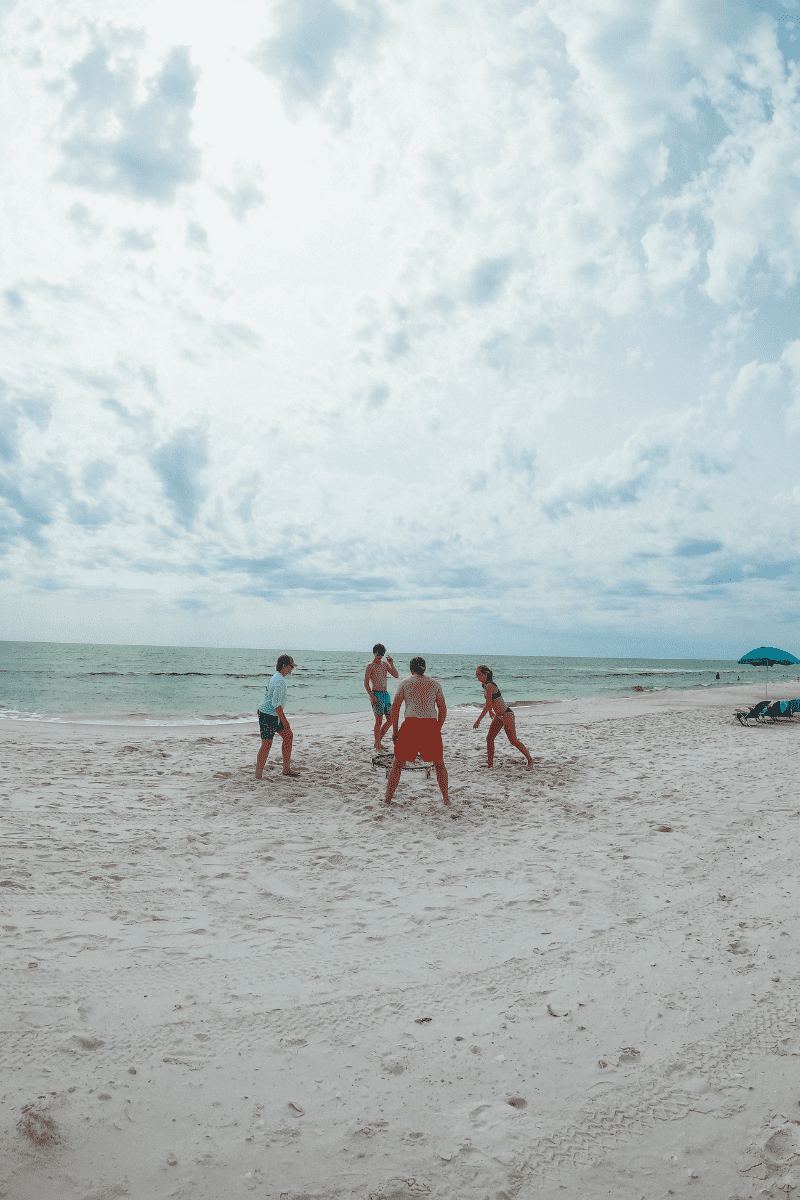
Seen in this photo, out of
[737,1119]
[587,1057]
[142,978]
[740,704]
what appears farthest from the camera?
[740,704]

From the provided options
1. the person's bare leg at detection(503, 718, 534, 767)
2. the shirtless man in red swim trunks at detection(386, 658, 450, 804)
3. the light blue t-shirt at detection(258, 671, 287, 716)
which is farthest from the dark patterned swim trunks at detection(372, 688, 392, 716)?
the shirtless man in red swim trunks at detection(386, 658, 450, 804)

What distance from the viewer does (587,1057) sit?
2.99m

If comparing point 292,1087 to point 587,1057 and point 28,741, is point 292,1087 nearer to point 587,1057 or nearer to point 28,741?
point 587,1057

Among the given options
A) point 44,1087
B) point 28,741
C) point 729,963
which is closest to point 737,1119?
point 729,963

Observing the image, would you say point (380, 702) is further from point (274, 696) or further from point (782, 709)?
point (782, 709)

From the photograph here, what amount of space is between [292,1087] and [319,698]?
24.8 meters

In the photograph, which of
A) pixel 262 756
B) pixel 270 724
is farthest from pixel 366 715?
pixel 270 724

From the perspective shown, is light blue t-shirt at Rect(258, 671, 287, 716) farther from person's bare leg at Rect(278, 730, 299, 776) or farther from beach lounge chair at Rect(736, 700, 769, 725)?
beach lounge chair at Rect(736, 700, 769, 725)

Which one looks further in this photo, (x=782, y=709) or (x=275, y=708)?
(x=782, y=709)

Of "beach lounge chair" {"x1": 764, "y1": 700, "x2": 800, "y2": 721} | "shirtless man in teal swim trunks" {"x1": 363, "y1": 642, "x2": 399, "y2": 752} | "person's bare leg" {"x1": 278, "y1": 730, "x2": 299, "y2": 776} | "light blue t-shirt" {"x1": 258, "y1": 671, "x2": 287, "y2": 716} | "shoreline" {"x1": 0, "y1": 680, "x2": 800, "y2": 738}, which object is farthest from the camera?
"beach lounge chair" {"x1": 764, "y1": 700, "x2": 800, "y2": 721}

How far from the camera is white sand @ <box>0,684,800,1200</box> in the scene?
2418 mm

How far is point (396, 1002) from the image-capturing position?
11.3 feet

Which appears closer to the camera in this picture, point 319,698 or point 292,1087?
point 292,1087

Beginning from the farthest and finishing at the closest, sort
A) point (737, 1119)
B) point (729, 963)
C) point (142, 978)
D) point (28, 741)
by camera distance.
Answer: point (28, 741)
point (729, 963)
point (142, 978)
point (737, 1119)
